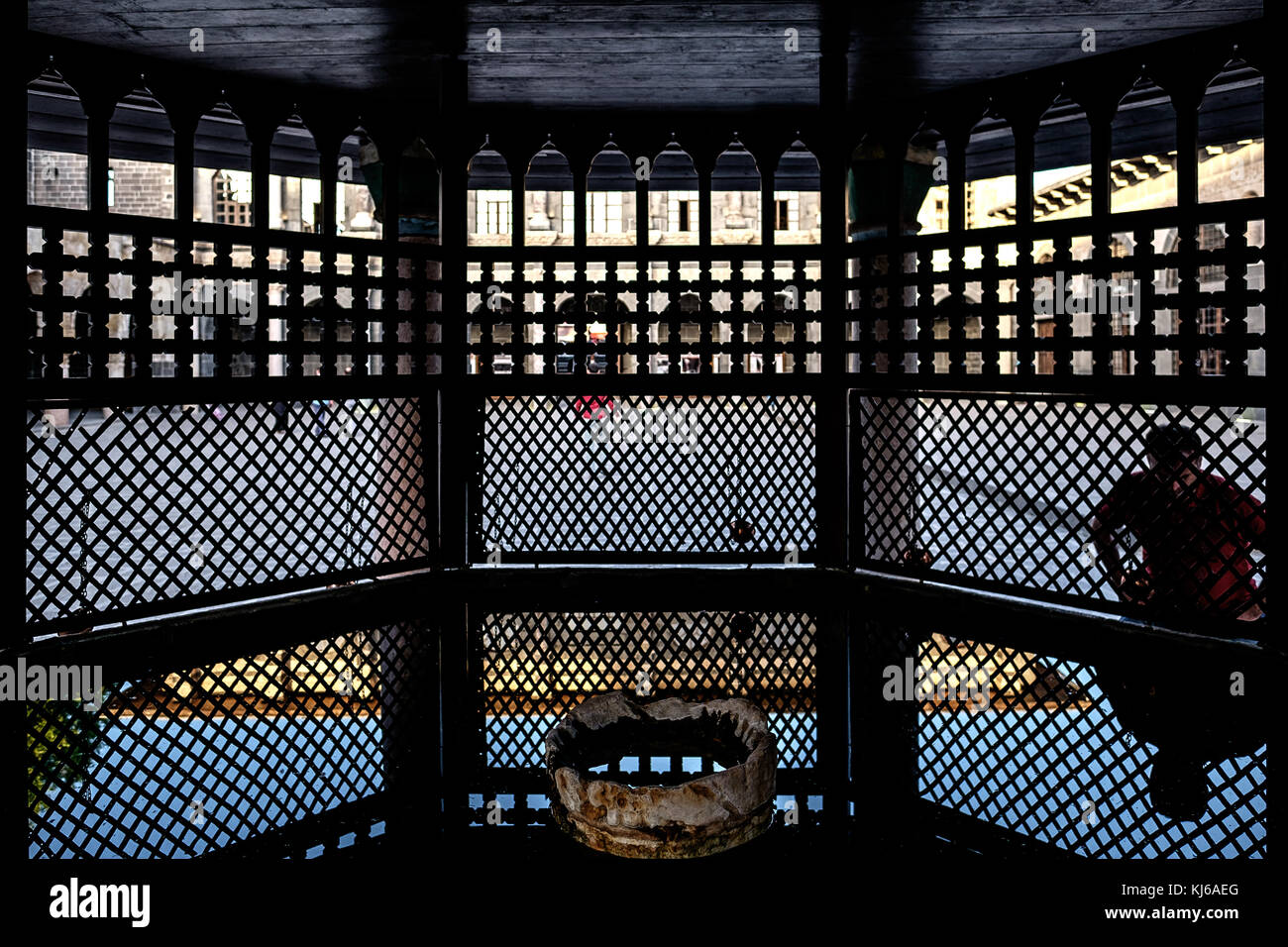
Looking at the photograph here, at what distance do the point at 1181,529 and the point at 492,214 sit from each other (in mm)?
28233

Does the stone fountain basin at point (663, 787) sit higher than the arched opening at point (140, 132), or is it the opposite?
the arched opening at point (140, 132)

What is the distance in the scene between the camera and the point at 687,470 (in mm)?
4918

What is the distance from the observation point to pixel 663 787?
3658 mm

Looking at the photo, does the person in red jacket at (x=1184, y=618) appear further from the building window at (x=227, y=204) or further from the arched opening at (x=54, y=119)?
the building window at (x=227, y=204)

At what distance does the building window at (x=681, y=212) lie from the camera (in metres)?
28.8

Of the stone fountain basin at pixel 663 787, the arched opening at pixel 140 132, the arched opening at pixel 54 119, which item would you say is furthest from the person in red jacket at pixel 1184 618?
the arched opening at pixel 54 119

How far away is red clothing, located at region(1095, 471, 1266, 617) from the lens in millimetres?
3619

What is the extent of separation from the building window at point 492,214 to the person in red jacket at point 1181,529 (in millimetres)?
23626

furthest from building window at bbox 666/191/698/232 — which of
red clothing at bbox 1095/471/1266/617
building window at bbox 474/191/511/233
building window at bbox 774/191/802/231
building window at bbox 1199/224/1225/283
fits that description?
red clothing at bbox 1095/471/1266/617

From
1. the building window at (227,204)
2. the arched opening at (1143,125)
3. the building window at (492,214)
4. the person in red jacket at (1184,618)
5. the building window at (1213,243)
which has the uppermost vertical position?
the building window at (227,204)

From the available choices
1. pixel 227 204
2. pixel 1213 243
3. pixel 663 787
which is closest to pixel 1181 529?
pixel 663 787

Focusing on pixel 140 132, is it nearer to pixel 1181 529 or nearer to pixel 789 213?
pixel 1181 529
